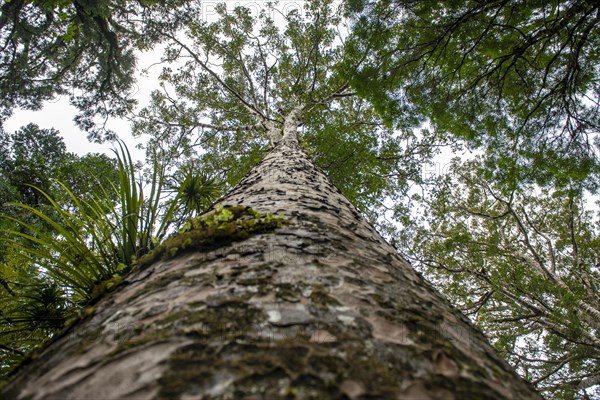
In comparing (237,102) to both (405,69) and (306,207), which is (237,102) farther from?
(306,207)

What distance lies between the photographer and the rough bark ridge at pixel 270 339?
1.88 ft

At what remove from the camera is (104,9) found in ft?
21.0

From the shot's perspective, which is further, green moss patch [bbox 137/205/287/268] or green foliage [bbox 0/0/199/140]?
green foliage [bbox 0/0/199/140]

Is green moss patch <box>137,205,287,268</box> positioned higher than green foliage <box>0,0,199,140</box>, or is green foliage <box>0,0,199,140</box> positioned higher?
green foliage <box>0,0,199,140</box>

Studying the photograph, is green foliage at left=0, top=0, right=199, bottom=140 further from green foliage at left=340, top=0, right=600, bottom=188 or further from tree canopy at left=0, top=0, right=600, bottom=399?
green foliage at left=340, top=0, right=600, bottom=188

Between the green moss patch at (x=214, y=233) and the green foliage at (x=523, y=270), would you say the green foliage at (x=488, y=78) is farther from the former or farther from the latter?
the green moss patch at (x=214, y=233)

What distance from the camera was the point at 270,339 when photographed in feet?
2.18

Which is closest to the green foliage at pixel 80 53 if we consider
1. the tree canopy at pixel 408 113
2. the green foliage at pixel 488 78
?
the tree canopy at pixel 408 113

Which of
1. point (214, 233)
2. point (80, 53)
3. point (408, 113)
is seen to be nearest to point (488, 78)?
point (408, 113)

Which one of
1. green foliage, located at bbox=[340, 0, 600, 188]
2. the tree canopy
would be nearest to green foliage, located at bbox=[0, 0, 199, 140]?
the tree canopy

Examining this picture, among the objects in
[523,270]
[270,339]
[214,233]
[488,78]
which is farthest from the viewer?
[523,270]

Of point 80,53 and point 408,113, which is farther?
point 80,53

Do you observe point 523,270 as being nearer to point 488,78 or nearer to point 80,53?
point 488,78

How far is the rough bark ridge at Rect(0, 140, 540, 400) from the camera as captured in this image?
57cm
